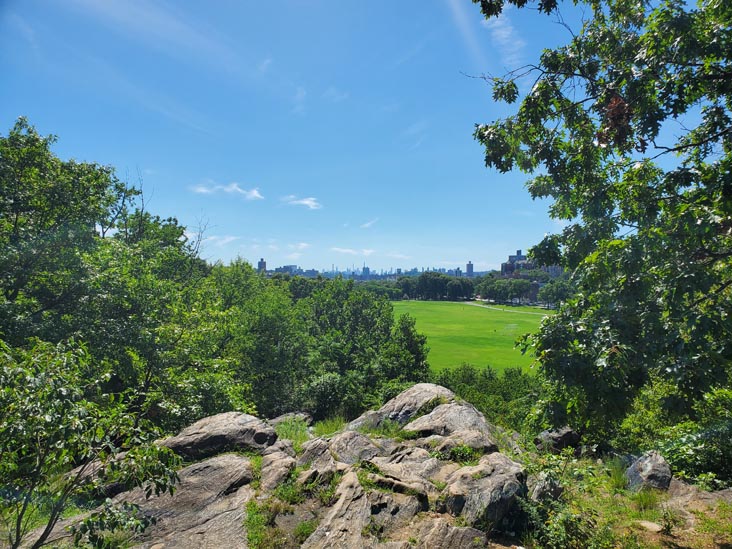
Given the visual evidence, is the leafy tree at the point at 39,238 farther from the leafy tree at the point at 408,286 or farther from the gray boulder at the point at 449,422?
the leafy tree at the point at 408,286

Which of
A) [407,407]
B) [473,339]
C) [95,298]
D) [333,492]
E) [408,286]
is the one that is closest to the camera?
[333,492]

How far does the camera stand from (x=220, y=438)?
10656mm

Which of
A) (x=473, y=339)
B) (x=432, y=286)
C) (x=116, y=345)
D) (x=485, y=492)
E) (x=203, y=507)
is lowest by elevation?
(x=473, y=339)

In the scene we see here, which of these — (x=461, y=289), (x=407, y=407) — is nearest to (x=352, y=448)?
(x=407, y=407)

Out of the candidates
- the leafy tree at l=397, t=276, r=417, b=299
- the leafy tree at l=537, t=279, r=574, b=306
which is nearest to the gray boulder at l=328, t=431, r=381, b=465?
the leafy tree at l=537, t=279, r=574, b=306

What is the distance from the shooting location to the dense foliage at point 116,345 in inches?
187

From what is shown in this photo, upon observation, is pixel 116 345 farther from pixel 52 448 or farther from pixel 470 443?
pixel 470 443

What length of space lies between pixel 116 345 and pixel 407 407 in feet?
41.0

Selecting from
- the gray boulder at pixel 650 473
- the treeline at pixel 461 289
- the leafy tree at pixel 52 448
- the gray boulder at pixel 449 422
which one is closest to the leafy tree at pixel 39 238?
the leafy tree at pixel 52 448

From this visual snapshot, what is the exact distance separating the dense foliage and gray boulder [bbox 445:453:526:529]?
5.46m

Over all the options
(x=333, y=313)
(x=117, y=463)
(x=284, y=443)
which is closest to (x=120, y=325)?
(x=284, y=443)

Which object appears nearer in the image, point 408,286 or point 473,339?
point 473,339

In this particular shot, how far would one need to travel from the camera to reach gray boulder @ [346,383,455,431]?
1530cm

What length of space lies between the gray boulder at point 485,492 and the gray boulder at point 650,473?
13.5 feet
